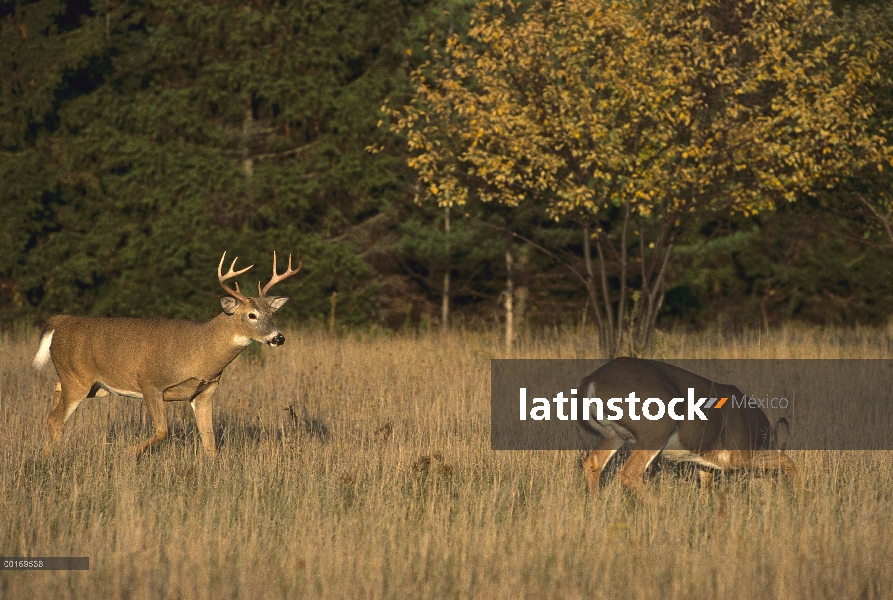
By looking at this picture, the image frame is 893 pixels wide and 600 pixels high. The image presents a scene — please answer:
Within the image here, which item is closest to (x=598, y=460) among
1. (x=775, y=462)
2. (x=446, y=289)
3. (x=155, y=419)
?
(x=775, y=462)

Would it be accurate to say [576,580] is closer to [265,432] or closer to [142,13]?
[265,432]

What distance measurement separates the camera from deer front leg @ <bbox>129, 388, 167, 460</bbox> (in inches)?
312

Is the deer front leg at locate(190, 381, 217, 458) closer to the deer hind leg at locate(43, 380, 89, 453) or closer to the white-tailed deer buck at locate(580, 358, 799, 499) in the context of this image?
the deer hind leg at locate(43, 380, 89, 453)

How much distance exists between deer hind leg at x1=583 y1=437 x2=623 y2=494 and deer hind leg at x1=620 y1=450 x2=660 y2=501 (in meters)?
0.13

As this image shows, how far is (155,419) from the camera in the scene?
8.21 meters

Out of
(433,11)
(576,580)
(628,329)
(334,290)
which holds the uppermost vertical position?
(433,11)

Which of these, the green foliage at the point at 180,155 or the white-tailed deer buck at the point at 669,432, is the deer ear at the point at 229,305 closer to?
the white-tailed deer buck at the point at 669,432

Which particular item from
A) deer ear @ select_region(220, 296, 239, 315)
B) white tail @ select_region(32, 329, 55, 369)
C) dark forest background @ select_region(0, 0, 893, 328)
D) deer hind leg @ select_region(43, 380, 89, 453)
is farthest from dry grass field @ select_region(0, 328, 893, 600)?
dark forest background @ select_region(0, 0, 893, 328)

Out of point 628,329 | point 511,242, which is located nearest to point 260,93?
point 511,242

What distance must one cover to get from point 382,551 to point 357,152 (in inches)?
655

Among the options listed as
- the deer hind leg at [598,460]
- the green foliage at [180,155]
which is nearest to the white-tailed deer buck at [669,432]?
the deer hind leg at [598,460]

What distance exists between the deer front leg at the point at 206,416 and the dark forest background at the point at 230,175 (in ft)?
39.7

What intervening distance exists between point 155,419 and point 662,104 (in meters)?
7.74

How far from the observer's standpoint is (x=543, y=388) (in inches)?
454
